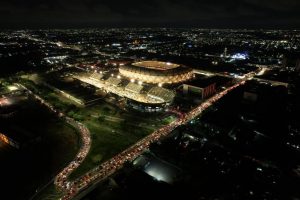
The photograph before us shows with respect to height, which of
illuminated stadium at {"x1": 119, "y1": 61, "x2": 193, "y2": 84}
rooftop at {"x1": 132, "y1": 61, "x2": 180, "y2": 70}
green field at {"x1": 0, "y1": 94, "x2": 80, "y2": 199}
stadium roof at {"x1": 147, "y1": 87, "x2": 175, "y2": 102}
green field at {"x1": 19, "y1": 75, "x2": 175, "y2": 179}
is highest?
rooftop at {"x1": 132, "y1": 61, "x2": 180, "y2": 70}

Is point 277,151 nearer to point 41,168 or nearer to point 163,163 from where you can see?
point 163,163

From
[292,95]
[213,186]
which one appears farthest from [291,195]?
[292,95]

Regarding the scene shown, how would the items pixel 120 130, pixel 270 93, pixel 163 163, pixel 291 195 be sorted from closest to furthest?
pixel 291 195 < pixel 163 163 < pixel 120 130 < pixel 270 93

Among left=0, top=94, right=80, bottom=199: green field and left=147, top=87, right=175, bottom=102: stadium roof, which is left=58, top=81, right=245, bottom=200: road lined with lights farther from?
left=147, top=87, right=175, bottom=102: stadium roof

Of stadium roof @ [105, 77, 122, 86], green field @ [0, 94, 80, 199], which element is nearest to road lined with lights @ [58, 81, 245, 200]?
green field @ [0, 94, 80, 199]

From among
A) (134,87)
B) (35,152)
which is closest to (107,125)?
(35,152)

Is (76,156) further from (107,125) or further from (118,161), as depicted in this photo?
(107,125)

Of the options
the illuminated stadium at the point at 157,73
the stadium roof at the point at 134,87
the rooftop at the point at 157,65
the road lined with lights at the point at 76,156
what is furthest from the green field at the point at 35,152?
the rooftop at the point at 157,65

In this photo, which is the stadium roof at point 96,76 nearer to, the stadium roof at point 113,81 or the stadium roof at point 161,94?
the stadium roof at point 113,81
